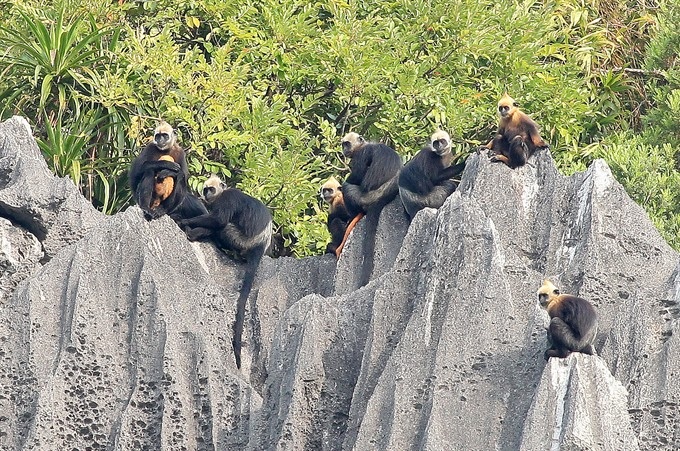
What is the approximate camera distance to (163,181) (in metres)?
10.0

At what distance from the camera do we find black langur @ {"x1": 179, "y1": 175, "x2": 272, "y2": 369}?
31.7 ft

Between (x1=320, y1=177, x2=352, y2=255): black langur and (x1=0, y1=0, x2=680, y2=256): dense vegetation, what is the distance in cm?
107

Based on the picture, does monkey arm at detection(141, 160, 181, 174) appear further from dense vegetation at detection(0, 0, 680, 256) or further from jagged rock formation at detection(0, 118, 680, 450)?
dense vegetation at detection(0, 0, 680, 256)

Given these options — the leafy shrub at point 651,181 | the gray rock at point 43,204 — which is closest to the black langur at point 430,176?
the gray rock at point 43,204

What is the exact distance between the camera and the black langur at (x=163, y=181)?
10.0m

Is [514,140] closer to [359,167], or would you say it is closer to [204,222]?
[359,167]

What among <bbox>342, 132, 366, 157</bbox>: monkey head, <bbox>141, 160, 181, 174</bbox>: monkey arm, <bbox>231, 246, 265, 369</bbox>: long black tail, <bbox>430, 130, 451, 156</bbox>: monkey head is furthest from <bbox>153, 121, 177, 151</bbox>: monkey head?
<bbox>430, 130, 451, 156</bbox>: monkey head

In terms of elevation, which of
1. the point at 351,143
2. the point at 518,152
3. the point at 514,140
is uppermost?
the point at 351,143

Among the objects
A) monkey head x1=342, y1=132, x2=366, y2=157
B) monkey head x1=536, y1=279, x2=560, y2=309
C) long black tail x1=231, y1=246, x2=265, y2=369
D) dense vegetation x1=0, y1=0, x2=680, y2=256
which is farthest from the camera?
dense vegetation x1=0, y1=0, x2=680, y2=256

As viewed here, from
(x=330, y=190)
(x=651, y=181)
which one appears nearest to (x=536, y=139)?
(x=330, y=190)

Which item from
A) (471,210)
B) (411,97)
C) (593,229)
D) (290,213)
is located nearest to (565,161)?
(411,97)

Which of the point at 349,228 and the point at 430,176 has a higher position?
the point at 430,176

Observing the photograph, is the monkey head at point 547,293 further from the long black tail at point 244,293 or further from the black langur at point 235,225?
the black langur at point 235,225

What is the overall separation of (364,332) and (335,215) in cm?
272
